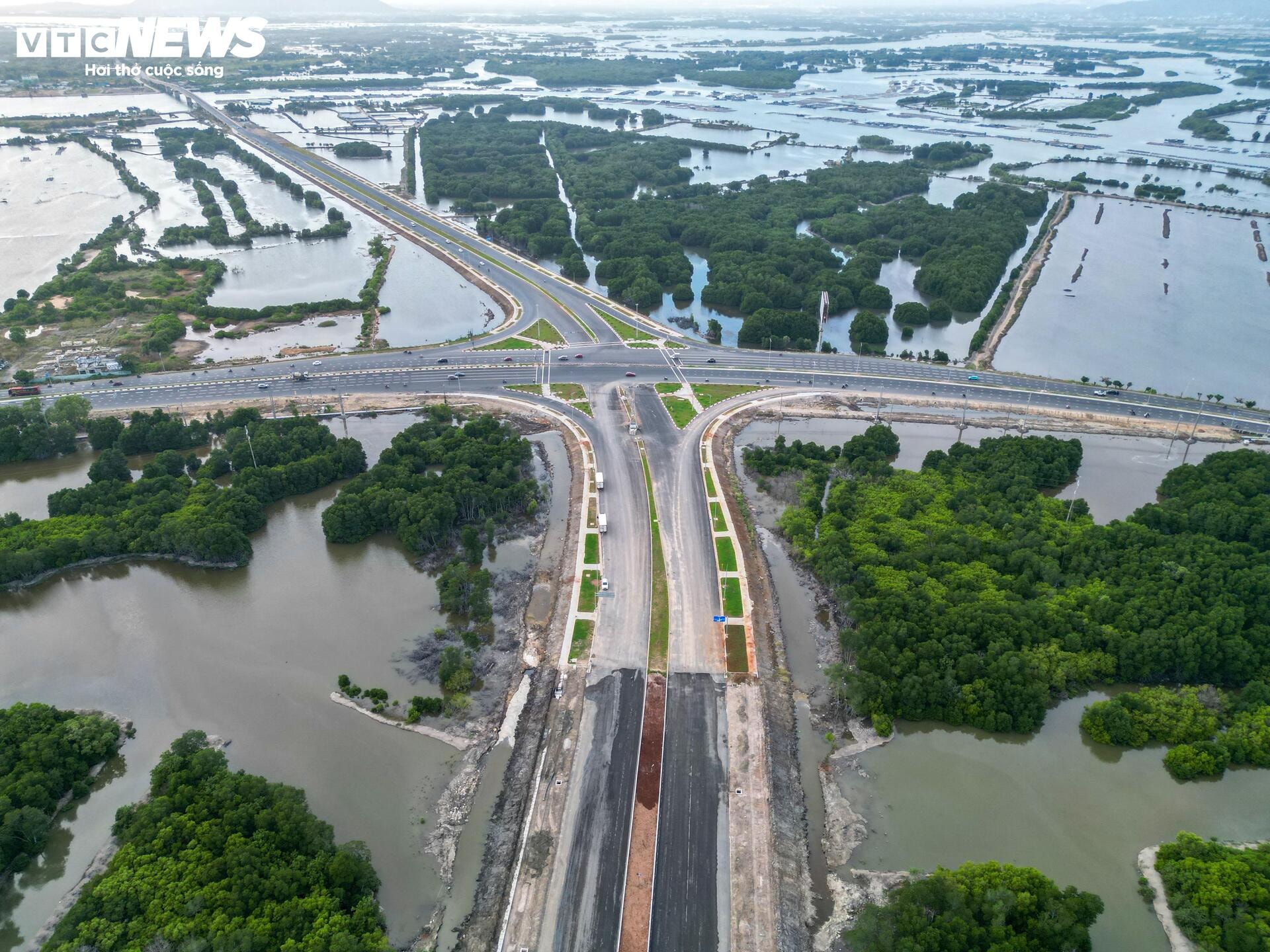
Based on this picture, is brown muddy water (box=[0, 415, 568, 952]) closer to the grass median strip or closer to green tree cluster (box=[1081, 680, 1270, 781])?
the grass median strip

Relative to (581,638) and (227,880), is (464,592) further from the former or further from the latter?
(227,880)

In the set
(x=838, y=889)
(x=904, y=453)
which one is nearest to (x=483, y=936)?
(x=838, y=889)

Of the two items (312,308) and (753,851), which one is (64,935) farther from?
(312,308)

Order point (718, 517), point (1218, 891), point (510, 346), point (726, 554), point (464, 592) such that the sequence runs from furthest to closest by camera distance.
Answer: point (510, 346) < point (718, 517) < point (726, 554) < point (464, 592) < point (1218, 891)

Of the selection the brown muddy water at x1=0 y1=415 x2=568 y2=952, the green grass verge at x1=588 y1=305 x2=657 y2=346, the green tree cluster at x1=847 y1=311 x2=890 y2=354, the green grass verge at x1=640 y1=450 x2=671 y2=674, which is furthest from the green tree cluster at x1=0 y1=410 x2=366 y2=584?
the green tree cluster at x1=847 y1=311 x2=890 y2=354

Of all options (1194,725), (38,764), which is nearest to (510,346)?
(38,764)

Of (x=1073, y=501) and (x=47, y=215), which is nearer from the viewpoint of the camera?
(x=1073, y=501)

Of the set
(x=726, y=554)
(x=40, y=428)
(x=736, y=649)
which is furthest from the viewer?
(x=40, y=428)
